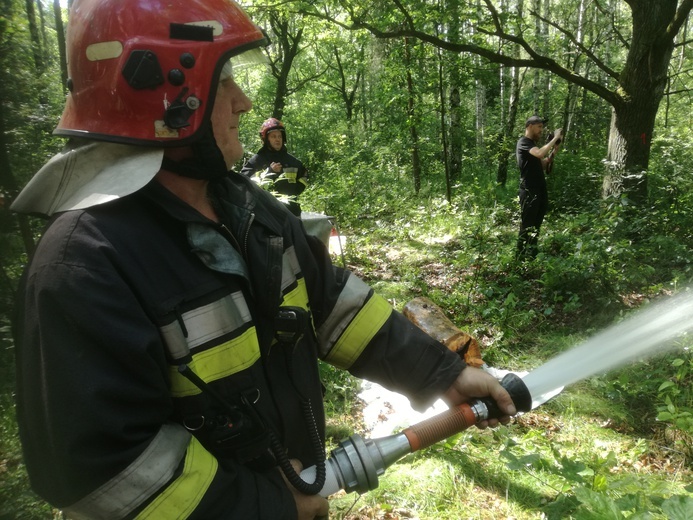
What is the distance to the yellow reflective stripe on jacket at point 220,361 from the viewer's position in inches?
51.1

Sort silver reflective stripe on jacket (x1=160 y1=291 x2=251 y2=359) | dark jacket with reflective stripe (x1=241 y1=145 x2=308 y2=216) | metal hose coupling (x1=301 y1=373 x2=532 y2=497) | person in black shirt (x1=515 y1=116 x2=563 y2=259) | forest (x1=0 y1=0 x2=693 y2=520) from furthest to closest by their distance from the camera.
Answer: dark jacket with reflective stripe (x1=241 y1=145 x2=308 y2=216)
person in black shirt (x1=515 y1=116 x2=563 y2=259)
forest (x1=0 y1=0 x2=693 y2=520)
metal hose coupling (x1=301 y1=373 x2=532 y2=497)
silver reflective stripe on jacket (x1=160 y1=291 x2=251 y2=359)

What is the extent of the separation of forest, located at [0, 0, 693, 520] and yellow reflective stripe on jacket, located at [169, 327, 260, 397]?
1.07 meters

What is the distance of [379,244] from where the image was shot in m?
9.98

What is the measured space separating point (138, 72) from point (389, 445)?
1.55 metres

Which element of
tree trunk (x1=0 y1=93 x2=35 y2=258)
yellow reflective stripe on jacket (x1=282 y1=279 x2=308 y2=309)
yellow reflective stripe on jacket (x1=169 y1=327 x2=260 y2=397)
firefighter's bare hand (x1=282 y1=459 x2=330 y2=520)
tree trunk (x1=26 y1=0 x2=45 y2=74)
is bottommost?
firefighter's bare hand (x1=282 y1=459 x2=330 y2=520)

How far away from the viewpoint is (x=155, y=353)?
119 centimetres

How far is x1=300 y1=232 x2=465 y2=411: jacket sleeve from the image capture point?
189cm

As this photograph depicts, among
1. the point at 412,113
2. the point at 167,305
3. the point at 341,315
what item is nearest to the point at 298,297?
the point at 341,315

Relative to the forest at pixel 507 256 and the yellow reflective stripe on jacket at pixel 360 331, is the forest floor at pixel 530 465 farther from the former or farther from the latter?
the yellow reflective stripe on jacket at pixel 360 331

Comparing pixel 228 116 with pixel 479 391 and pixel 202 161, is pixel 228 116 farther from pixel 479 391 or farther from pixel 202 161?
A: pixel 479 391

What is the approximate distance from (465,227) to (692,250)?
12.8 ft

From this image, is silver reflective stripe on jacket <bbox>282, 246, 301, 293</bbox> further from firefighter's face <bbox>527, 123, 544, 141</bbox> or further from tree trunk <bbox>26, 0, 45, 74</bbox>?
firefighter's face <bbox>527, 123, 544, 141</bbox>

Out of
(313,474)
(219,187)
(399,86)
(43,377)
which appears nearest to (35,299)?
(43,377)

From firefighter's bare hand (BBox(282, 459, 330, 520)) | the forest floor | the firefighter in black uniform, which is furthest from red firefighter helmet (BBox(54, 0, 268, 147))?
the forest floor
